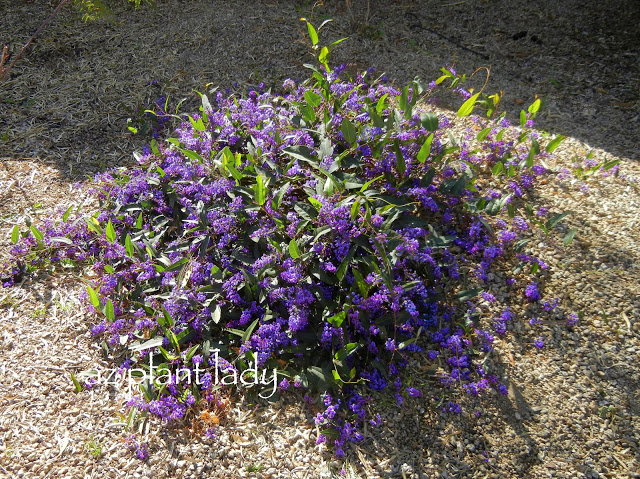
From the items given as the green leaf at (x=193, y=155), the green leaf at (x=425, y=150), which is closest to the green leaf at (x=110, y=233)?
the green leaf at (x=193, y=155)

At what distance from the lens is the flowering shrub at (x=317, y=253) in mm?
2520

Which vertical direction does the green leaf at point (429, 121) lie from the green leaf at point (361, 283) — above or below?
above

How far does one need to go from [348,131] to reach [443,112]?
1378 millimetres

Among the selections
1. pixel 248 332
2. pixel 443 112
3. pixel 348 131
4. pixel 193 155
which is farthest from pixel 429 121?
pixel 248 332

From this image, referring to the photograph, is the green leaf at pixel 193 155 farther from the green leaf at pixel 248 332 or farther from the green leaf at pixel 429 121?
the green leaf at pixel 429 121

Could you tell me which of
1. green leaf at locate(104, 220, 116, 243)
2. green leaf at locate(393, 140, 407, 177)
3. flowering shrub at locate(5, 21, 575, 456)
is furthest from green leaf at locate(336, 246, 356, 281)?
green leaf at locate(104, 220, 116, 243)

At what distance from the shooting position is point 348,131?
292cm

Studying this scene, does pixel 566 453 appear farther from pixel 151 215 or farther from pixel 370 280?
pixel 151 215

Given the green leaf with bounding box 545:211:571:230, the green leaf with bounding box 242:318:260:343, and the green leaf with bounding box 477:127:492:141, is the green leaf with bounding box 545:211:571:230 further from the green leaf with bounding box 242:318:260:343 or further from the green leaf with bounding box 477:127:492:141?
the green leaf with bounding box 242:318:260:343

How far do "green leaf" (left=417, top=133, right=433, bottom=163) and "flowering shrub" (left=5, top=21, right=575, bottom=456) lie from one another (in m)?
0.01

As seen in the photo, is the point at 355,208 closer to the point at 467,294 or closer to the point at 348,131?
the point at 348,131

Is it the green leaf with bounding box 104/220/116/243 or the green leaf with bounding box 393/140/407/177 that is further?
the green leaf with bounding box 104/220/116/243

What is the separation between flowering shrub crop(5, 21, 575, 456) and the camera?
2.52 meters

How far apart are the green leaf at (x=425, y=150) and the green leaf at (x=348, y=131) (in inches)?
15.2
